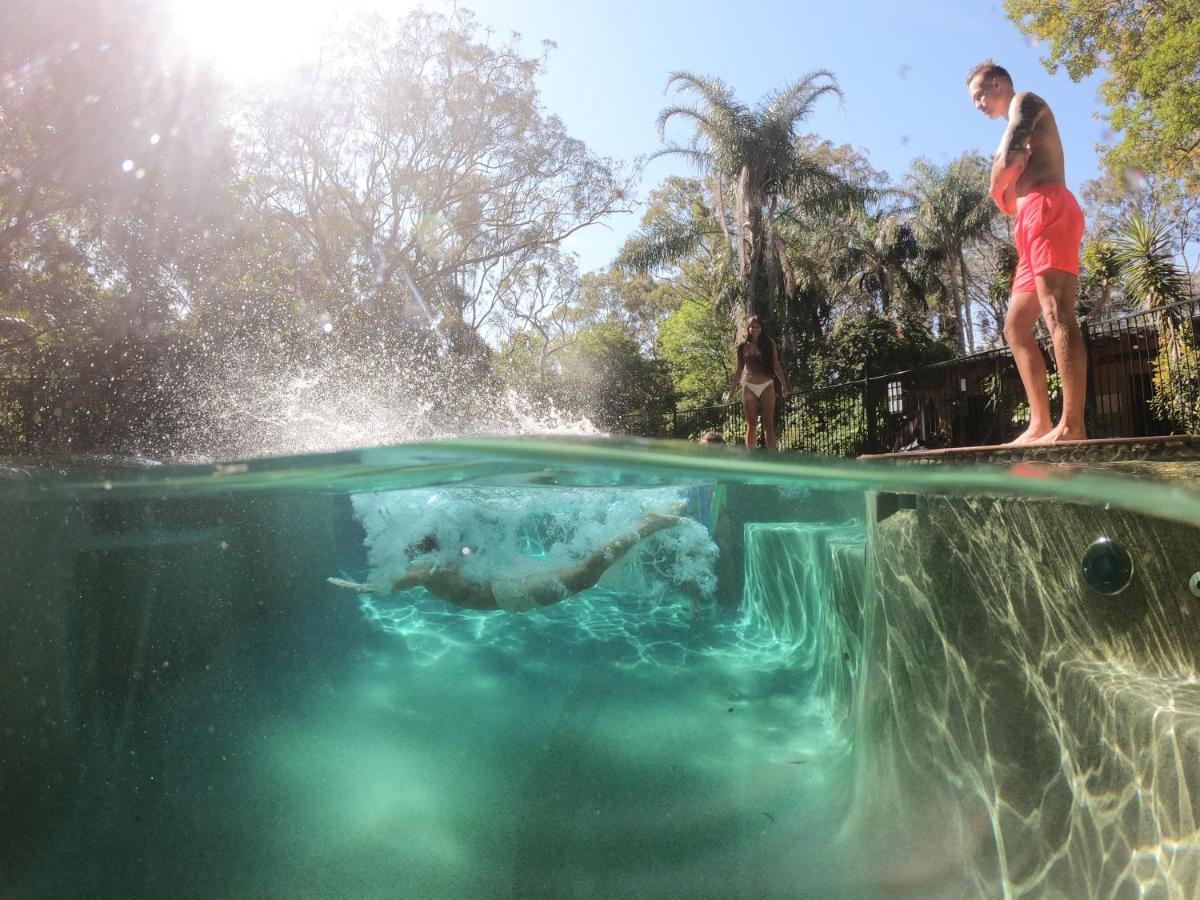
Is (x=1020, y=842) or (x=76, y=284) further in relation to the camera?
(x=76, y=284)

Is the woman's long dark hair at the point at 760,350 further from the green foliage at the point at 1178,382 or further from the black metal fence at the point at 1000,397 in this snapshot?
the green foliage at the point at 1178,382

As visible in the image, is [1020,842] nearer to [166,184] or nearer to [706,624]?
[706,624]

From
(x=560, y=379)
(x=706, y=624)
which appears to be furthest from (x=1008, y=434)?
(x=560, y=379)

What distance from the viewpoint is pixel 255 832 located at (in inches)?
158

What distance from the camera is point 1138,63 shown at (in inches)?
512

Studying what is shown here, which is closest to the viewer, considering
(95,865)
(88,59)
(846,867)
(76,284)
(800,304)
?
(846,867)

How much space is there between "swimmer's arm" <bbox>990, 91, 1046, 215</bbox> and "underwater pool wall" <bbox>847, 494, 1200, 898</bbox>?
224 centimetres

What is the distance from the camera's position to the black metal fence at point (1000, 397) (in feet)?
28.5

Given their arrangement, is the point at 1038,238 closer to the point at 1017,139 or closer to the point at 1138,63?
the point at 1017,139

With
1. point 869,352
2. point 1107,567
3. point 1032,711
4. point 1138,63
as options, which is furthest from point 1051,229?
point 869,352

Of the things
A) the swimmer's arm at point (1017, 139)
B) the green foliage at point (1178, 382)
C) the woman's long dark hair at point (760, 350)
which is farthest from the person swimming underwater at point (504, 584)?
the green foliage at point (1178, 382)

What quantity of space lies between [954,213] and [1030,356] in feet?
116

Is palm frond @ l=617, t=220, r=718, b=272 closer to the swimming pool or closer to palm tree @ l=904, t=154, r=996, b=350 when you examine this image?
palm tree @ l=904, t=154, r=996, b=350

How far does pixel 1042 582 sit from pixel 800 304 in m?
26.7
